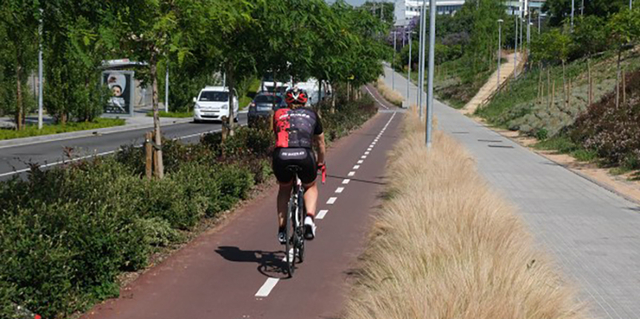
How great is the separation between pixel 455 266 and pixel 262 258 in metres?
3.31

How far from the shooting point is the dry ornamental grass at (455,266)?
205 inches

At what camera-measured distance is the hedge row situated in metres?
6.07

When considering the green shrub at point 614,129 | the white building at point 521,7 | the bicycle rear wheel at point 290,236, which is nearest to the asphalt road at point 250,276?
the bicycle rear wheel at point 290,236

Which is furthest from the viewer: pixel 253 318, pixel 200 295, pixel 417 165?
pixel 417 165

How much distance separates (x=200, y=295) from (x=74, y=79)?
92.8 feet

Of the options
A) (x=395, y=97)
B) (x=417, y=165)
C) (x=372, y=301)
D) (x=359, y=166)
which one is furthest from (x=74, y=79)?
(x=395, y=97)

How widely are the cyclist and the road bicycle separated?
56 millimetres

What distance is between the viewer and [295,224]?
8.35 m

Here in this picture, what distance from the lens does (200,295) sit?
7.29 m

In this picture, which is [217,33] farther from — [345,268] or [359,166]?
[359,166]

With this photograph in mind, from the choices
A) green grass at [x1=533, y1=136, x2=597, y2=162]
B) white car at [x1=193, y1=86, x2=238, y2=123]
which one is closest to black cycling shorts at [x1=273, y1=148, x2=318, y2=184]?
green grass at [x1=533, y1=136, x2=597, y2=162]

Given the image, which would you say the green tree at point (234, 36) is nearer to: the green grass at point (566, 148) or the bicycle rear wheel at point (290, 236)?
the bicycle rear wheel at point (290, 236)

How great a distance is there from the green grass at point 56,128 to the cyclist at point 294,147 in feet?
65.9

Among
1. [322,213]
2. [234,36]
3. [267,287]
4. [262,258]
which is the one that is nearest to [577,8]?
[234,36]
